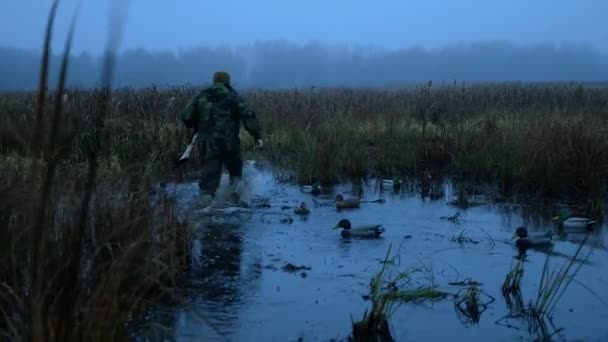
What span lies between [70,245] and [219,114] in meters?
7.26

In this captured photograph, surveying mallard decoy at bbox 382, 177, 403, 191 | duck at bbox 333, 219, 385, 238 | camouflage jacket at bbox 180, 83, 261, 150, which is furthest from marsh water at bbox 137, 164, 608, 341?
camouflage jacket at bbox 180, 83, 261, 150

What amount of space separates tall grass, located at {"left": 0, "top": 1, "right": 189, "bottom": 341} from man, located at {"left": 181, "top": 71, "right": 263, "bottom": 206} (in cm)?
342

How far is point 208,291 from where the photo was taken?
611 centimetres

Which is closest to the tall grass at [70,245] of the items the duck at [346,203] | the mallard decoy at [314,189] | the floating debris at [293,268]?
the floating debris at [293,268]

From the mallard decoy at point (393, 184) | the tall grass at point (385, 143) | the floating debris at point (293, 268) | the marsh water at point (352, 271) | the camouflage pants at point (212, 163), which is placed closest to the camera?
the marsh water at point (352, 271)

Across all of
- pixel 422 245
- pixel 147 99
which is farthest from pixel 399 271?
pixel 147 99

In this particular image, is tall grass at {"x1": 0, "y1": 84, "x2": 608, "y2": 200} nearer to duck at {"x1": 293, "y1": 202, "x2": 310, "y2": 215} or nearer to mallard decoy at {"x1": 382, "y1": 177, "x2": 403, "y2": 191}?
mallard decoy at {"x1": 382, "y1": 177, "x2": 403, "y2": 191}

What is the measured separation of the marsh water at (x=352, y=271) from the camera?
526cm

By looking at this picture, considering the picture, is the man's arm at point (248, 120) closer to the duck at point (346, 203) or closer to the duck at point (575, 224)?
the duck at point (346, 203)

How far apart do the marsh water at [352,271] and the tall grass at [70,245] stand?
40 cm

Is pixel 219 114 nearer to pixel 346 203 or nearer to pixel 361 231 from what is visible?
pixel 346 203

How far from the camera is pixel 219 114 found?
1020cm

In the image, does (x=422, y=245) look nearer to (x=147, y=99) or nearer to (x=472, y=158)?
(x=472, y=158)

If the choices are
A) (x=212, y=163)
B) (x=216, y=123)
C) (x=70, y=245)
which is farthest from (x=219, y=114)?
(x=70, y=245)
